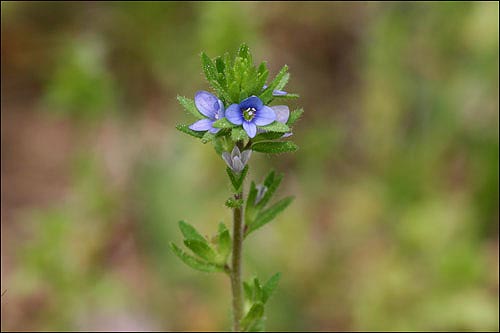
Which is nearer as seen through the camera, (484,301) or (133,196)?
(484,301)

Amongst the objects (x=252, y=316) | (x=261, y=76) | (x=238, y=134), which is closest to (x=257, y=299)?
(x=252, y=316)

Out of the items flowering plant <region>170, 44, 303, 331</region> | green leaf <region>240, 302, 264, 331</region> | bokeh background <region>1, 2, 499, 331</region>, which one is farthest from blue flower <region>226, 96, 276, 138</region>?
bokeh background <region>1, 2, 499, 331</region>

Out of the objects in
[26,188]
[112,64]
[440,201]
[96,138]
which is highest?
[112,64]

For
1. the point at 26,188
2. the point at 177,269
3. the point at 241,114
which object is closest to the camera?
the point at 241,114

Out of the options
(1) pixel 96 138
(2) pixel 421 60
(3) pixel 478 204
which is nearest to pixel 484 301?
(3) pixel 478 204

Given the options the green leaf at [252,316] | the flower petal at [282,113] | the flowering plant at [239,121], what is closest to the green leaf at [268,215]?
the flowering plant at [239,121]

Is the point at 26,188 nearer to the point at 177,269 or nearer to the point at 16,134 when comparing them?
the point at 16,134

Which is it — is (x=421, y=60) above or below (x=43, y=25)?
below

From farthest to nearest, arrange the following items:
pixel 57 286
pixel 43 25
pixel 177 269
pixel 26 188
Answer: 1. pixel 43 25
2. pixel 26 188
3. pixel 177 269
4. pixel 57 286

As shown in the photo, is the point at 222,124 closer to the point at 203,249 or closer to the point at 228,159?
the point at 228,159
